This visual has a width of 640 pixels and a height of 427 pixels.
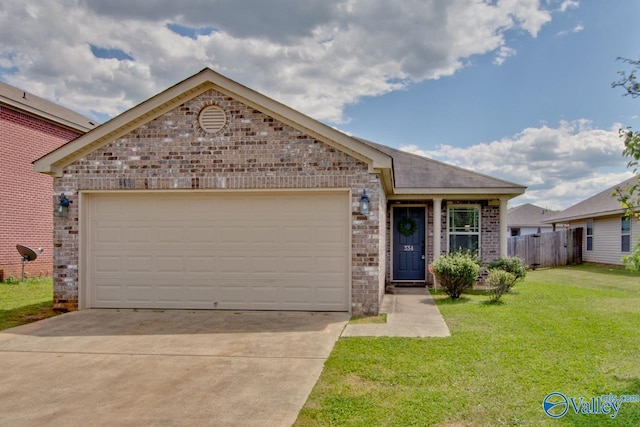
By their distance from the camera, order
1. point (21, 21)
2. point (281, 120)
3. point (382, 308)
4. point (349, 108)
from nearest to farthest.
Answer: point (281, 120) → point (382, 308) → point (21, 21) → point (349, 108)

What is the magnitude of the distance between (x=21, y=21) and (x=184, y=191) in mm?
7538

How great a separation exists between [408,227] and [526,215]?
31.3m

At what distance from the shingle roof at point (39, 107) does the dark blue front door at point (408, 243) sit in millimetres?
12343

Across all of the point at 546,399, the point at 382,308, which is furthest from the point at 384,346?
the point at 382,308

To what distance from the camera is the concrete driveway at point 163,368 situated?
12.3 feet

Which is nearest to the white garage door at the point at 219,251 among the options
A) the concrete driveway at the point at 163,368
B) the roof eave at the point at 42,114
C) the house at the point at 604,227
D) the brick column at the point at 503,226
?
the concrete driveway at the point at 163,368

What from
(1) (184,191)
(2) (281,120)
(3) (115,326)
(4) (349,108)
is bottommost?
(3) (115,326)

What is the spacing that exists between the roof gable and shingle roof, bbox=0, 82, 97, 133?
23.0ft

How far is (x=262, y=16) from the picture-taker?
29.5 ft

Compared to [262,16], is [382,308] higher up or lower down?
lower down

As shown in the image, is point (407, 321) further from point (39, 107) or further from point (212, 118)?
point (39, 107)

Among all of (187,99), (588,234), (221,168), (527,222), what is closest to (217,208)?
(221,168)

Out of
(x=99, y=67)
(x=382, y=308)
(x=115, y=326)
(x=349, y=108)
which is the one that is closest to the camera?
(x=115, y=326)

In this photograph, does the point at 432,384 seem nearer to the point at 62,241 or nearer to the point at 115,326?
the point at 115,326
